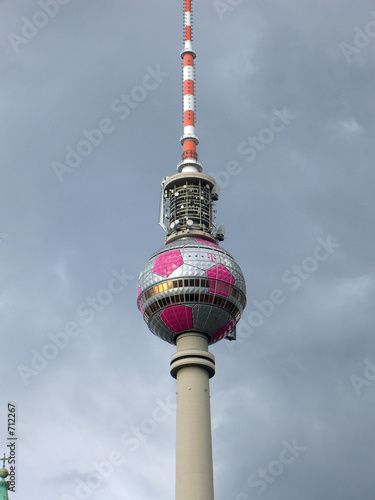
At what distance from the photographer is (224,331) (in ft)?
317

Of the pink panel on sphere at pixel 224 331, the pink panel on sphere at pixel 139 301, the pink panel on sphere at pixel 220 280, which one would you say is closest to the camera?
the pink panel on sphere at pixel 220 280

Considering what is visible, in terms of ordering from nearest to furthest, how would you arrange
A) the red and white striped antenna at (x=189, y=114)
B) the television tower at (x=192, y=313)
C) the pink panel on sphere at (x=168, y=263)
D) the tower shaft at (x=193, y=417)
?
1. the tower shaft at (x=193, y=417)
2. the television tower at (x=192, y=313)
3. the pink panel on sphere at (x=168, y=263)
4. the red and white striped antenna at (x=189, y=114)

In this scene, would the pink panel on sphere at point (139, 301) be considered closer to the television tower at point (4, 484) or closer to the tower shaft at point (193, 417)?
the tower shaft at point (193, 417)

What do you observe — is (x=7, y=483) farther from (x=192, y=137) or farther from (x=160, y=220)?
(x=192, y=137)

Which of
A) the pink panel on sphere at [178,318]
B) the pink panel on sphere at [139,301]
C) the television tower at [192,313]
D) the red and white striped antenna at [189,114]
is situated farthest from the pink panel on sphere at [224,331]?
the red and white striped antenna at [189,114]

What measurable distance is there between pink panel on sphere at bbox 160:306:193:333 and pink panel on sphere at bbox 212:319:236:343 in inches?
170

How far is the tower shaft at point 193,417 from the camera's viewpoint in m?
83.9

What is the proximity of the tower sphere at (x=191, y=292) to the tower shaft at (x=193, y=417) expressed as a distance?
2.43m

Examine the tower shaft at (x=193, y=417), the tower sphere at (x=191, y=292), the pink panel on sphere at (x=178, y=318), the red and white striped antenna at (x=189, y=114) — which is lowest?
the tower shaft at (x=193, y=417)

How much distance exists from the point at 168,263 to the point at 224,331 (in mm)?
11651

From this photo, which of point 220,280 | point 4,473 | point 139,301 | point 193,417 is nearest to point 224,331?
point 220,280

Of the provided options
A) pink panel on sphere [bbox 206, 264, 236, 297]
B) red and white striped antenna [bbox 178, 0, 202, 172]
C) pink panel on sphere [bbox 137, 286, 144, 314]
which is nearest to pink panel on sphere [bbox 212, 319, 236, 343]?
pink panel on sphere [bbox 206, 264, 236, 297]

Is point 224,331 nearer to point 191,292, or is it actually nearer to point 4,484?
point 191,292

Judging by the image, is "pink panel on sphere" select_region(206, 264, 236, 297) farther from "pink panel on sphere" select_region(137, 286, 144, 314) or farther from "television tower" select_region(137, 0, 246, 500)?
"pink panel on sphere" select_region(137, 286, 144, 314)
